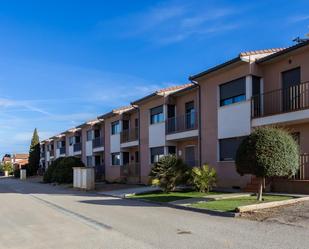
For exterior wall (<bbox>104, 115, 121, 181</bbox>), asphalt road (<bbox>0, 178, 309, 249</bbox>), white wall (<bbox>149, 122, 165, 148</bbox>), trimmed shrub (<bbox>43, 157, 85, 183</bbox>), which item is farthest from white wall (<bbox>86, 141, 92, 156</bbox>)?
asphalt road (<bbox>0, 178, 309, 249</bbox>)

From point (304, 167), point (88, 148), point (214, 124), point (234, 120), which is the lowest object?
point (304, 167)

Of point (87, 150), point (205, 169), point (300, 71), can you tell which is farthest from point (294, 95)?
Answer: point (87, 150)

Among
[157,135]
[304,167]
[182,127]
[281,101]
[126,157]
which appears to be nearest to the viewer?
[304,167]

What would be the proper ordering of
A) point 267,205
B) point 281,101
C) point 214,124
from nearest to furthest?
point 267,205
point 281,101
point 214,124

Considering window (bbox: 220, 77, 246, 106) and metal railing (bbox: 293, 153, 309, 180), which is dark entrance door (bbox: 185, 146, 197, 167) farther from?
metal railing (bbox: 293, 153, 309, 180)

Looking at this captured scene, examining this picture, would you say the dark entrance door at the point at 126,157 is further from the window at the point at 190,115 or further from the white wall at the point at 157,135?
the window at the point at 190,115

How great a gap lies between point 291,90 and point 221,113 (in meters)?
4.77

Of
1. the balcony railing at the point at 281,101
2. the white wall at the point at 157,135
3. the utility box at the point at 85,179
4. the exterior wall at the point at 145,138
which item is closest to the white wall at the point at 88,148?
the utility box at the point at 85,179

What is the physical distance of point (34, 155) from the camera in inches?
3226

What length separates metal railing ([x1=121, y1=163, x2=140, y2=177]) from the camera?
34.7 meters

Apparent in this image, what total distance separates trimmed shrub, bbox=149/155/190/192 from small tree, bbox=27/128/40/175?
5961 centimetres

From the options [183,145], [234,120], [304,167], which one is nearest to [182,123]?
[183,145]

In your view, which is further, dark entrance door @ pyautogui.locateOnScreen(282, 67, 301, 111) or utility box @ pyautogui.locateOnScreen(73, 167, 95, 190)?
A: utility box @ pyautogui.locateOnScreen(73, 167, 95, 190)

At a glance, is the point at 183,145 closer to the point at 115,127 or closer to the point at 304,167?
the point at 304,167
